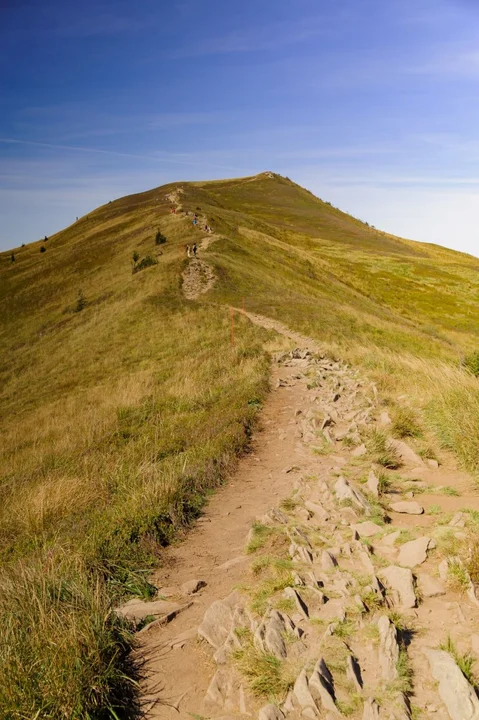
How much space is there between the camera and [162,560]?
5180 millimetres

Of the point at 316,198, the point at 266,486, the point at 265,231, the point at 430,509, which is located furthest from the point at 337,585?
the point at 316,198

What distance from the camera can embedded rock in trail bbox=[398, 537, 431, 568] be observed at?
4336 millimetres

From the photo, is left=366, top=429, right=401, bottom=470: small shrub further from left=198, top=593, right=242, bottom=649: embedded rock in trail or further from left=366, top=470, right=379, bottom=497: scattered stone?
left=198, top=593, right=242, bottom=649: embedded rock in trail

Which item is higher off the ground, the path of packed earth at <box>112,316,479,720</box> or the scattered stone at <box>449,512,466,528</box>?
the scattered stone at <box>449,512,466,528</box>

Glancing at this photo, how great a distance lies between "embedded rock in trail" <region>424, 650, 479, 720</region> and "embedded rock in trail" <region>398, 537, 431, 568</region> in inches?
45.5

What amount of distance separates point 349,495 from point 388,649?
2547 millimetres

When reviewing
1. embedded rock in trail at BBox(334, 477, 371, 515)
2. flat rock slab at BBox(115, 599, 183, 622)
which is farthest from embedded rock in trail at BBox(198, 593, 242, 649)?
embedded rock in trail at BBox(334, 477, 371, 515)

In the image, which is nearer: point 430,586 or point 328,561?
point 430,586

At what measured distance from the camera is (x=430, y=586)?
13.0 ft

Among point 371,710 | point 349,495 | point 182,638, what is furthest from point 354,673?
point 349,495

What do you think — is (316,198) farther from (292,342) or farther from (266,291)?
(292,342)

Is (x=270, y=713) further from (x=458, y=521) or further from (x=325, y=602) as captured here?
(x=458, y=521)

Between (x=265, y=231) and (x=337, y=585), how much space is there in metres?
66.6

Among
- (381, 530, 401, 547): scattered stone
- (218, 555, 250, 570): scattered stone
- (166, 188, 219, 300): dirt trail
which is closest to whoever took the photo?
(381, 530, 401, 547): scattered stone
